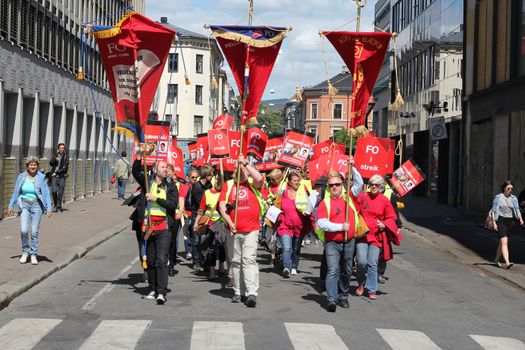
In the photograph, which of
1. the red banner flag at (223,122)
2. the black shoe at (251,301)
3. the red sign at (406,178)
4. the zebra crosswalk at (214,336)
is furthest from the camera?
the red banner flag at (223,122)

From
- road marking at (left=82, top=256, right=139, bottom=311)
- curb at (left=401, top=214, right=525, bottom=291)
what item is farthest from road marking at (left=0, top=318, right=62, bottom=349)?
curb at (left=401, top=214, right=525, bottom=291)

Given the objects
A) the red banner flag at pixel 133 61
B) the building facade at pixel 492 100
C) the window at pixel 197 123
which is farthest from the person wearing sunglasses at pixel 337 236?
the window at pixel 197 123

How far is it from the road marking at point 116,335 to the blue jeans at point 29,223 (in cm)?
536

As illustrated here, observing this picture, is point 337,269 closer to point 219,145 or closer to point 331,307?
point 331,307

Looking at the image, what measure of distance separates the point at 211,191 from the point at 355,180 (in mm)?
2257

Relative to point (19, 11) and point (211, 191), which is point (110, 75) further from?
point (19, 11)

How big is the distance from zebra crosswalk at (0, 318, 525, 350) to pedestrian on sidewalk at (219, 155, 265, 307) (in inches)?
60.7

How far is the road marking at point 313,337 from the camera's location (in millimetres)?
8766

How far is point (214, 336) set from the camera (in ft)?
29.9

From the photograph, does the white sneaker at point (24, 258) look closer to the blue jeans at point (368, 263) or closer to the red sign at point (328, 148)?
the blue jeans at point (368, 263)

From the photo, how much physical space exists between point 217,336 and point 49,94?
947 inches

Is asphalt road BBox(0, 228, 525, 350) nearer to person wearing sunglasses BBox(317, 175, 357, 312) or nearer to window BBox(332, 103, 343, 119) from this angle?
person wearing sunglasses BBox(317, 175, 357, 312)

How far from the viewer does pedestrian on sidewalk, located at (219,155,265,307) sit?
1144 cm

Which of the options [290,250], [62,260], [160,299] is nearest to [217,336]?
[160,299]
